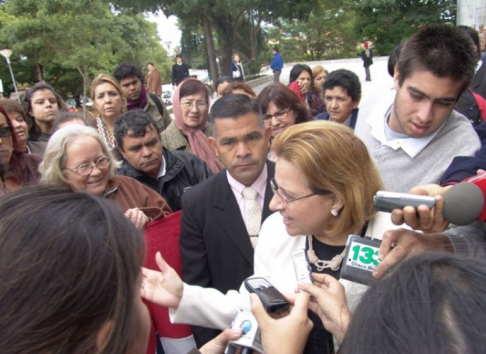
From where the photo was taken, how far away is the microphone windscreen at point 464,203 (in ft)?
3.49

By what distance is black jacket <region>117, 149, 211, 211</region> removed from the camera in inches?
114

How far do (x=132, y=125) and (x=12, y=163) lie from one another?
0.80 metres

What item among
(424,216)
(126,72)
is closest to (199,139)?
(126,72)

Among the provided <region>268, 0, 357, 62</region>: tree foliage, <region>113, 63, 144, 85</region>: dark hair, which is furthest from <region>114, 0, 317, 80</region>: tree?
<region>113, 63, 144, 85</region>: dark hair

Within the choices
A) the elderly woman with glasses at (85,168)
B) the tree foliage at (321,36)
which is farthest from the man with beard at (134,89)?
the tree foliage at (321,36)

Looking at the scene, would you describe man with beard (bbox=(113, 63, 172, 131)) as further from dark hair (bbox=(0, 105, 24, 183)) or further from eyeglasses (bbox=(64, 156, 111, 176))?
eyeglasses (bbox=(64, 156, 111, 176))

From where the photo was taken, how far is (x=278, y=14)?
19.2 metres

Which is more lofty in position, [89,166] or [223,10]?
[223,10]

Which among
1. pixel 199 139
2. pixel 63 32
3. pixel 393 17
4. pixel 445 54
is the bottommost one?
pixel 199 139

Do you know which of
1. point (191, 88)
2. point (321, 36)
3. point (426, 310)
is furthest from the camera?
point (321, 36)

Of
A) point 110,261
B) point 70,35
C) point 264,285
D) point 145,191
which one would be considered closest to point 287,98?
point 145,191

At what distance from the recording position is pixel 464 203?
3.50 feet

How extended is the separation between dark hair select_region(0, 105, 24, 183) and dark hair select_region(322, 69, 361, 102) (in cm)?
264

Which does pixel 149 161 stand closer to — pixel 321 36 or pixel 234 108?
pixel 234 108
